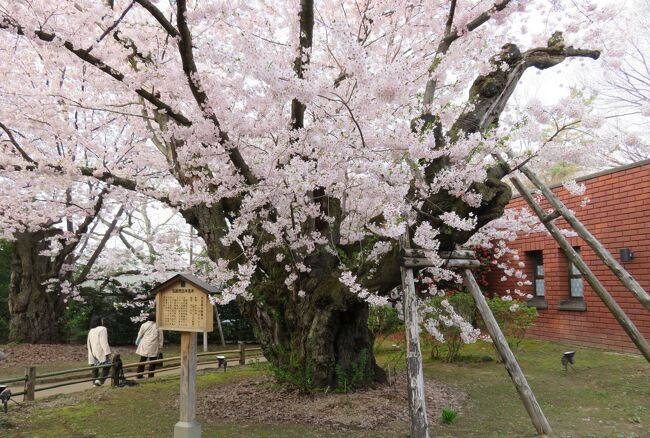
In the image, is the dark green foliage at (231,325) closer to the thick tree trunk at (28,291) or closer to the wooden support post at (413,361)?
the thick tree trunk at (28,291)

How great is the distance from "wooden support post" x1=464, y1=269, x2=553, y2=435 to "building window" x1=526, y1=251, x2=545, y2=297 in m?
7.80

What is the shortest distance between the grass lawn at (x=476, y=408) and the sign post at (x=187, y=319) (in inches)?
29.6

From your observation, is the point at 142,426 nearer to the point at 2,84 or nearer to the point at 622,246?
the point at 2,84

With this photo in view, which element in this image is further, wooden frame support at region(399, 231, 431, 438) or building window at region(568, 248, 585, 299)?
building window at region(568, 248, 585, 299)

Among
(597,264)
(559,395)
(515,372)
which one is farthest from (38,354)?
(597,264)

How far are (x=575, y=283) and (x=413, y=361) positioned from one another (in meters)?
8.36

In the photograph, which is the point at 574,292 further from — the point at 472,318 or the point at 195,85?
the point at 195,85

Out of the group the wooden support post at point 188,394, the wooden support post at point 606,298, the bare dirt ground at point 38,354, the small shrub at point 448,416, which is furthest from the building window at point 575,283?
the bare dirt ground at point 38,354

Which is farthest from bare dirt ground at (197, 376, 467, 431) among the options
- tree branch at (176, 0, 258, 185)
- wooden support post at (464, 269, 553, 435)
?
tree branch at (176, 0, 258, 185)

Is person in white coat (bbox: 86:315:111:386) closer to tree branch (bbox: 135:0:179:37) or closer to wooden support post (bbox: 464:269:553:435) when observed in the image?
tree branch (bbox: 135:0:179:37)

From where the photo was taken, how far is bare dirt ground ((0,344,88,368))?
12.3 m

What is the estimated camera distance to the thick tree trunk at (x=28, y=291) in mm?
14188

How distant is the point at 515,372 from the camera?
18.0ft

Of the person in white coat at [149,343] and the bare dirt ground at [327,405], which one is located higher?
the person in white coat at [149,343]
